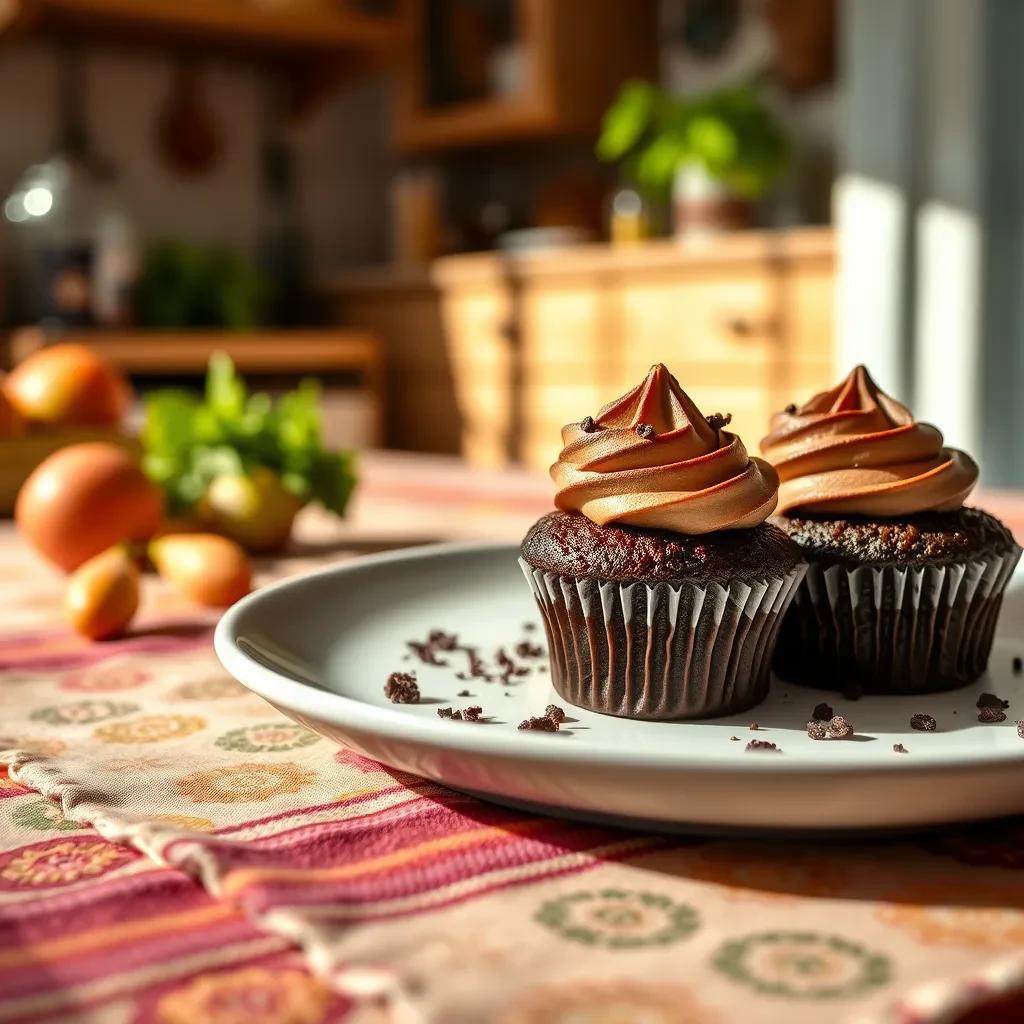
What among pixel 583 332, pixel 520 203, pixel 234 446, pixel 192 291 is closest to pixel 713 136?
pixel 583 332

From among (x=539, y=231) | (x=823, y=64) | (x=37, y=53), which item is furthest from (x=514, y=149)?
(x=37, y=53)

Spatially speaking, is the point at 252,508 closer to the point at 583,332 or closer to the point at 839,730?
the point at 839,730

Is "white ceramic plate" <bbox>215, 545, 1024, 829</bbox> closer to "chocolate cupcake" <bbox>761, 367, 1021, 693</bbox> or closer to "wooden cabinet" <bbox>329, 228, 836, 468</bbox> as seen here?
"chocolate cupcake" <bbox>761, 367, 1021, 693</bbox>

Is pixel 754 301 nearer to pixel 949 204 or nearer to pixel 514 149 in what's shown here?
pixel 949 204

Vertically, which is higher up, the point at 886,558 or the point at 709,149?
the point at 709,149

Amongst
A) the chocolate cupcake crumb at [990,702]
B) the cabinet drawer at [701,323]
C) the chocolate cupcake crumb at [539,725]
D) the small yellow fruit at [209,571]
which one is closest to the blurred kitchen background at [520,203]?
the cabinet drawer at [701,323]

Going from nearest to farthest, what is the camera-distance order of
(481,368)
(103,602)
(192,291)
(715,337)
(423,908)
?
(423,908)
(103,602)
(715,337)
(192,291)
(481,368)

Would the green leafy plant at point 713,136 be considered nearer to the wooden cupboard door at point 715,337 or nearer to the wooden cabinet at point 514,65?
the wooden cupboard door at point 715,337
